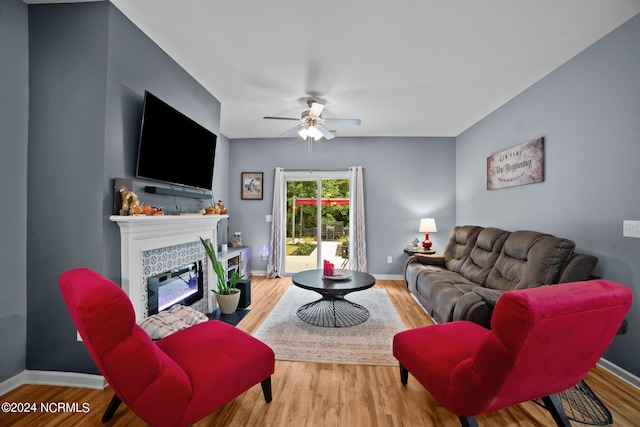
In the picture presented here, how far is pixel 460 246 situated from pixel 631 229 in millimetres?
1919

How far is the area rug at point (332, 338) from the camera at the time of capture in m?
2.43

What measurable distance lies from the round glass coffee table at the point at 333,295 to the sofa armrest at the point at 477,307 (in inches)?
35.3

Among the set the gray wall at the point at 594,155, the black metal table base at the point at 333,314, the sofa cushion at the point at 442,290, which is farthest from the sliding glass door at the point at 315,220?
the gray wall at the point at 594,155

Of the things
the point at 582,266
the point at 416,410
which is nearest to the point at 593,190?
the point at 582,266

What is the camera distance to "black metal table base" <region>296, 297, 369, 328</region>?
3133 mm

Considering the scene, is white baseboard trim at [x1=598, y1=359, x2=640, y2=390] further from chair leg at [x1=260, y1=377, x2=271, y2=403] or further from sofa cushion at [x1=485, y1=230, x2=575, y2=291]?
chair leg at [x1=260, y1=377, x2=271, y2=403]

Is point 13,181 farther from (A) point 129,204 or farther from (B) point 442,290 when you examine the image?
(B) point 442,290

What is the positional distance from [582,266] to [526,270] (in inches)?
15.2

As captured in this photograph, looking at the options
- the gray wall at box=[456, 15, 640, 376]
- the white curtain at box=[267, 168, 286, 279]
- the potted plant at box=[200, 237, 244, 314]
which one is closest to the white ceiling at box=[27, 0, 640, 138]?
the gray wall at box=[456, 15, 640, 376]

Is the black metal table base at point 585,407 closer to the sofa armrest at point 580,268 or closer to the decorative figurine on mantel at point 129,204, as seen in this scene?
the sofa armrest at point 580,268

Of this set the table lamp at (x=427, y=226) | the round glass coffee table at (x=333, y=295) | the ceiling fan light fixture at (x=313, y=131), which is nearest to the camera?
the round glass coffee table at (x=333, y=295)

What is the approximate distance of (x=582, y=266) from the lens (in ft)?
7.20

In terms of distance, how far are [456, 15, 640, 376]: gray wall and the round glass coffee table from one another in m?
1.92

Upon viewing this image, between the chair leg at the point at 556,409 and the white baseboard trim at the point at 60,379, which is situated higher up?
the chair leg at the point at 556,409
